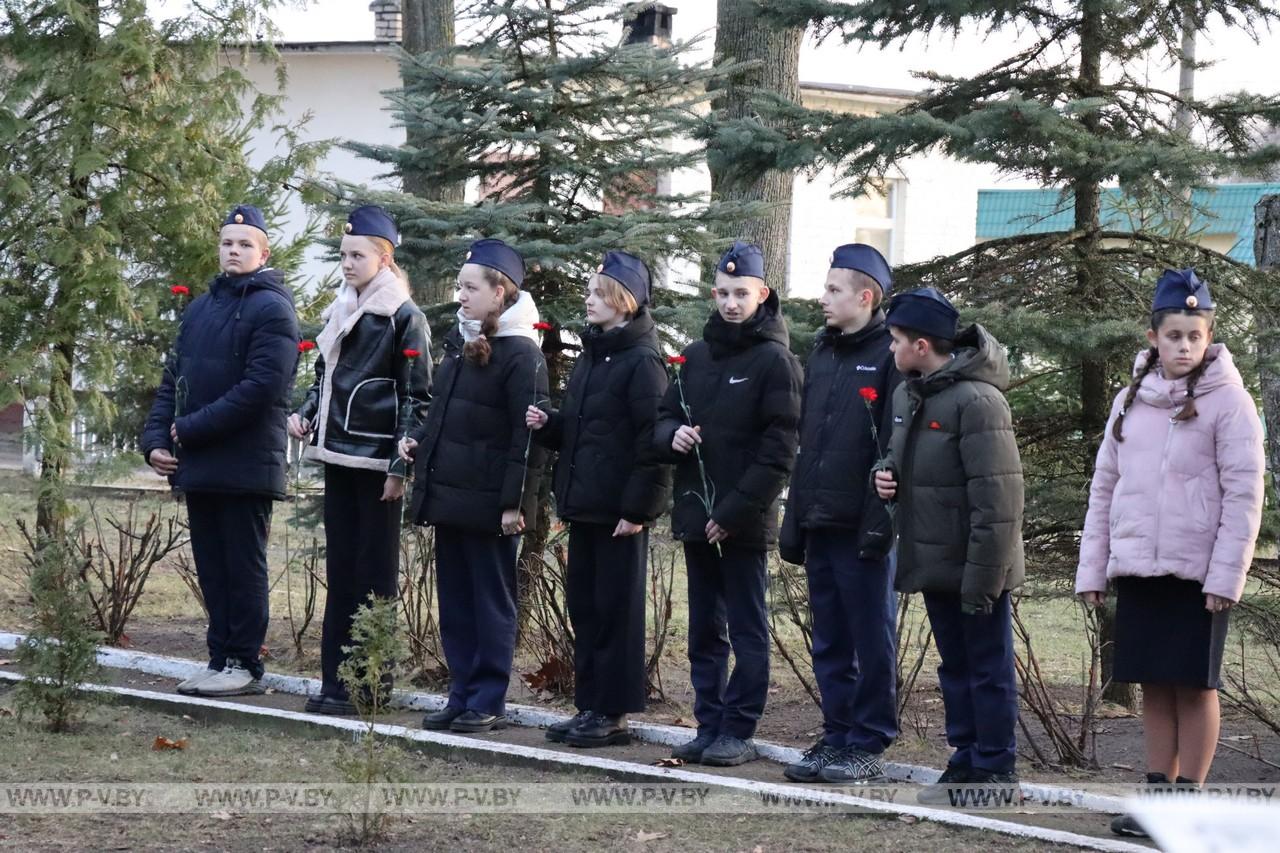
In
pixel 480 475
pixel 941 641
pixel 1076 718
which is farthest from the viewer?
pixel 1076 718

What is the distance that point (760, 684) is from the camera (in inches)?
245

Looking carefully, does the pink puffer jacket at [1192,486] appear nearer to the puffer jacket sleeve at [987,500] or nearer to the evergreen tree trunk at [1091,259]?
the puffer jacket sleeve at [987,500]

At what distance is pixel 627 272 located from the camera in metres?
6.54

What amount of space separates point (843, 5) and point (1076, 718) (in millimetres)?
3827

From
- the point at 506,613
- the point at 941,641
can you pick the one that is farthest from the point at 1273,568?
the point at 506,613

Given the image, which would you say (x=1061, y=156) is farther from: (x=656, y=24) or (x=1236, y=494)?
(x=656, y=24)

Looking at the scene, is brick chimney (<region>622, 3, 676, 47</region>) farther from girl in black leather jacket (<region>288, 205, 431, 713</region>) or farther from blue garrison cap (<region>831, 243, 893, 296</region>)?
blue garrison cap (<region>831, 243, 893, 296</region>)

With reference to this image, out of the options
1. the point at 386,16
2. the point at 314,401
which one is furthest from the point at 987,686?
the point at 386,16

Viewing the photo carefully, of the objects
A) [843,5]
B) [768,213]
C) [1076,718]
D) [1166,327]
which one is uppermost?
[843,5]

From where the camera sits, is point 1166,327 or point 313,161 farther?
point 313,161

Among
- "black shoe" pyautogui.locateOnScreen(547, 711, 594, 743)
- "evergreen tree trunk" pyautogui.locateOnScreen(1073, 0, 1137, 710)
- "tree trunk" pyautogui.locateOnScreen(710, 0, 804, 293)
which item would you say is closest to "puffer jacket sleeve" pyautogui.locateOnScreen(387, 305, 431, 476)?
"black shoe" pyautogui.locateOnScreen(547, 711, 594, 743)

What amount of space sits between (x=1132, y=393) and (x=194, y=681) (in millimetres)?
4478

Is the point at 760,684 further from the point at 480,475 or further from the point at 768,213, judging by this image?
the point at 768,213

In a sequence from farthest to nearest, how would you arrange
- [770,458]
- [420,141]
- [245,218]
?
[420,141] → [245,218] → [770,458]
